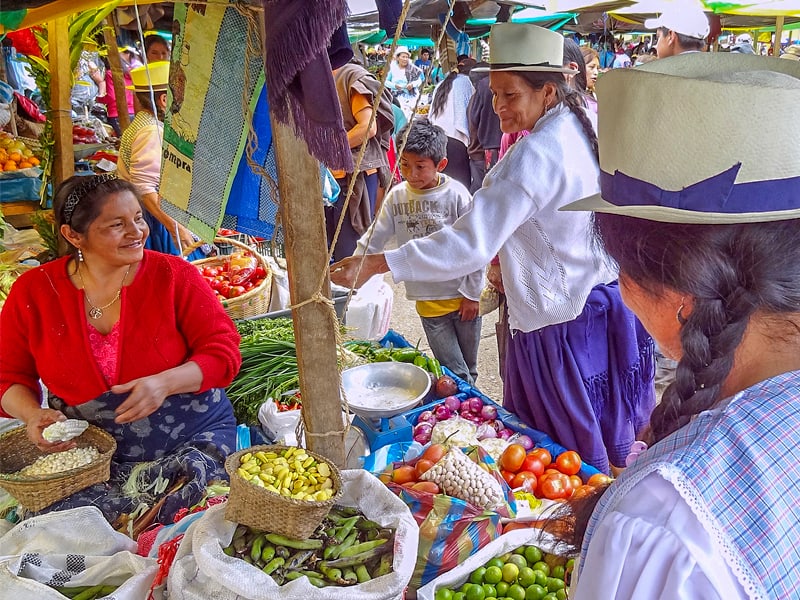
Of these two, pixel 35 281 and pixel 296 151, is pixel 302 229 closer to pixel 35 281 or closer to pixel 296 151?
pixel 296 151

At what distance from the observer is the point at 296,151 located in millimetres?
1546

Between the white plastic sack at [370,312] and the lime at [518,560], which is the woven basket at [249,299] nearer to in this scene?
the white plastic sack at [370,312]

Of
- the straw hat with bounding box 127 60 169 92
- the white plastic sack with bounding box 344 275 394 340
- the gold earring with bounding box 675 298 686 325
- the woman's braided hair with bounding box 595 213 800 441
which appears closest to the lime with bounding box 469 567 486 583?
the woman's braided hair with bounding box 595 213 800 441

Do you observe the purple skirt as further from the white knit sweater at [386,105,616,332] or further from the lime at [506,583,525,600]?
the lime at [506,583,525,600]

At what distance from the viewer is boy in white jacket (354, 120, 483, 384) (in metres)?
3.69

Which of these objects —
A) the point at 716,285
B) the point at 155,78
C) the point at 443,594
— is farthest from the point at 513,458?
the point at 155,78

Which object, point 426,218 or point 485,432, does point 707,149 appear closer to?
point 485,432

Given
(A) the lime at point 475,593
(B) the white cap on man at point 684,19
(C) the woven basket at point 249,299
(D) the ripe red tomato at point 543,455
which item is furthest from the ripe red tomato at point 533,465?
(B) the white cap on man at point 684,19

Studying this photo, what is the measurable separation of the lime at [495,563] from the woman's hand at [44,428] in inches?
61.2

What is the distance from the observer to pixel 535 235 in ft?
8.31

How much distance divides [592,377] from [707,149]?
1.81 metres

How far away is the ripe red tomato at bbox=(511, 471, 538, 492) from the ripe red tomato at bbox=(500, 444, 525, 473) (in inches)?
1.7

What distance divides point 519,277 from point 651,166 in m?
1.50

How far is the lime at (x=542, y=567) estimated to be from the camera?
2100 mm
